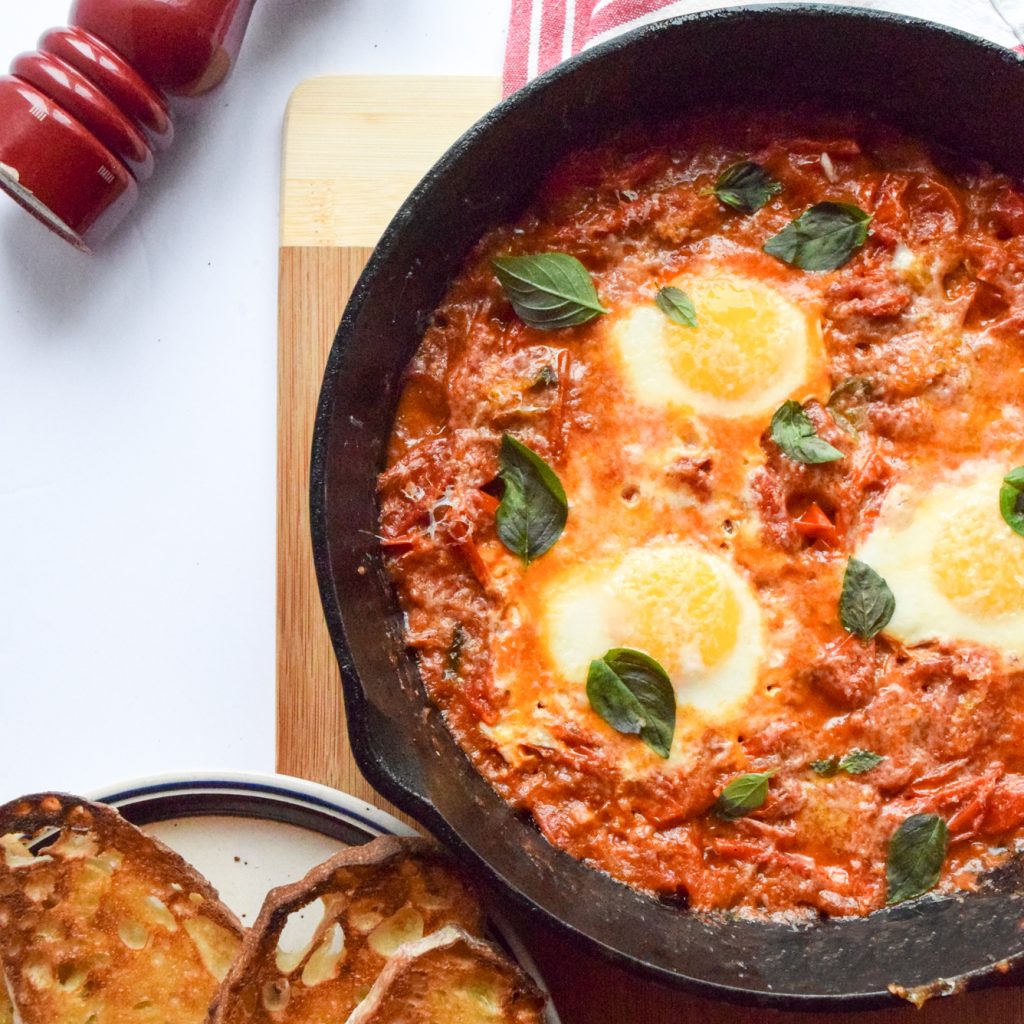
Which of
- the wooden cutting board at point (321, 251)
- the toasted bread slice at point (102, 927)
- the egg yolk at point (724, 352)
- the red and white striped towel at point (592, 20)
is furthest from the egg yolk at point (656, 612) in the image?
the red and white striped towel at point (592, 20)

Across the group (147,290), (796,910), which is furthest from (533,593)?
(147,290)

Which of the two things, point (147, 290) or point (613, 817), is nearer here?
point (613, 817)

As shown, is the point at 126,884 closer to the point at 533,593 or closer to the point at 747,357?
the point at 533,593

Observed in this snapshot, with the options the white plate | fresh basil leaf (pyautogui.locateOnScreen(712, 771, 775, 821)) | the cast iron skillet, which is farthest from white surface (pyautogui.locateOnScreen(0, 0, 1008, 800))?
fresh basil leaf (pyautogui.locateOnScreen(712, 771, 775, 821))

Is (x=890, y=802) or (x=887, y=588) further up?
(x=887, y=588)

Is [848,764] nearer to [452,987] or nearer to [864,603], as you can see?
[864,603]

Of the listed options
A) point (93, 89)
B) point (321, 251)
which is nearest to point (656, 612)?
point (321, 251)

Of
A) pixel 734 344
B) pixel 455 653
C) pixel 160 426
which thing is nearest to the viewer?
pixel 734 344
